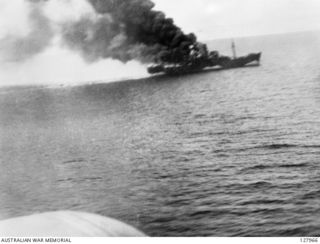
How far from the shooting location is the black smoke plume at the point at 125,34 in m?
12.0

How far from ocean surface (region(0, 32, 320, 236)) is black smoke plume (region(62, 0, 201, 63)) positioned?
7.39ft

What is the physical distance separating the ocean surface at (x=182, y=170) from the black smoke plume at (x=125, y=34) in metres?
2.25

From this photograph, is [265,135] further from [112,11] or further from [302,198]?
[112,11]

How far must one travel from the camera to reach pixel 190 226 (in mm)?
5648

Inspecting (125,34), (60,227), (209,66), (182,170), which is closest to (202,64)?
(209,66)

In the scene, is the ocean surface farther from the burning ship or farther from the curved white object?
the burning ship

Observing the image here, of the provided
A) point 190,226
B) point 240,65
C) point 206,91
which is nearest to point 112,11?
point 206,91

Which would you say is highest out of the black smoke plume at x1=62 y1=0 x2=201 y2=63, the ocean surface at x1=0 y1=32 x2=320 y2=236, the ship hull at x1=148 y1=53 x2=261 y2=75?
the black smoke plume at x1=62 y1=0 x2=201 y2=63

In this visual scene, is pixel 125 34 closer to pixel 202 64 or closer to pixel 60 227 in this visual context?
pixel 202 64

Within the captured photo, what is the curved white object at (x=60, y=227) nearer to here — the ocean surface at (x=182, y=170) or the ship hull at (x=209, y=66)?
Result: the ocean surface at (x=182, y=170)

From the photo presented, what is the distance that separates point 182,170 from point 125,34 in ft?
33.9

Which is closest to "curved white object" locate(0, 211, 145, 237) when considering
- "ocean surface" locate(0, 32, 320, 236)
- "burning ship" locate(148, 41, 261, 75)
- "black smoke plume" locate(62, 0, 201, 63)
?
"ocean surface" locate(0, 32, 320, 236)

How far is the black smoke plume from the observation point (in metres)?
12.0

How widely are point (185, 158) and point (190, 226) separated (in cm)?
184
